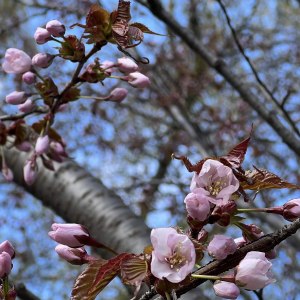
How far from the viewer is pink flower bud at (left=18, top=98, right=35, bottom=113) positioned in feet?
5.28

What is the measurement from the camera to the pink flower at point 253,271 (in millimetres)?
803

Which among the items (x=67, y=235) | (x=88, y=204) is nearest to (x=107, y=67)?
(x=67, y=235)

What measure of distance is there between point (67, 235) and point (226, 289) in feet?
0.98

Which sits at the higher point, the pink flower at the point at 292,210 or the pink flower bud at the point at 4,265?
the pink flower at the point at 292,210

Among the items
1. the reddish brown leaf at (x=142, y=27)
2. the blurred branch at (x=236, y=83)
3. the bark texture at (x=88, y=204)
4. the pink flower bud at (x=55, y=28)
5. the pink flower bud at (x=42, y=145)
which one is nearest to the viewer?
the reddish brown leaf at (x=142, y=27)

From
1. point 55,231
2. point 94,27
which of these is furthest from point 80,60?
point 55,231

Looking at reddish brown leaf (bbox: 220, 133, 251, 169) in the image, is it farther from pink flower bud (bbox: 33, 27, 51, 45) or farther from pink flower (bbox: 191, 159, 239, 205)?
pink flower bud (bbox: 33, 27, 51, 45)

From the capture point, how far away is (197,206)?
2.78 feet

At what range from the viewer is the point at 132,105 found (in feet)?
18.7

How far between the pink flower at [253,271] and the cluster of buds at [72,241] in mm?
280

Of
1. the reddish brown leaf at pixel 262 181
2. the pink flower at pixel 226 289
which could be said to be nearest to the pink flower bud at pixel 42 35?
the reddish brown leaf at pixel 262 181

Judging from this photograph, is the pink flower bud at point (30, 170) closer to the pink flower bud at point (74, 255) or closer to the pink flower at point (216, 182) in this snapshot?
the pink flower bud at point (74, 255)

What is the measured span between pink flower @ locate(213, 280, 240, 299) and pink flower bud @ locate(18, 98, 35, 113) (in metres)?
0.96

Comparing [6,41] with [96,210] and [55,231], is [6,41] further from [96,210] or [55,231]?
[55,231]
